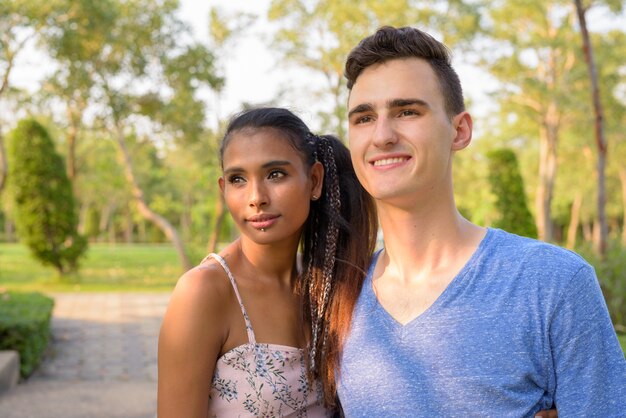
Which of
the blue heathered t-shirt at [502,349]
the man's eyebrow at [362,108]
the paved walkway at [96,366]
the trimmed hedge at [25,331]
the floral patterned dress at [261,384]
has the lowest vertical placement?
the paved walkway at [96,366]

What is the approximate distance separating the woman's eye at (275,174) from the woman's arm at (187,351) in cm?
41

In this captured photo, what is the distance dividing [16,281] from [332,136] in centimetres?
1762

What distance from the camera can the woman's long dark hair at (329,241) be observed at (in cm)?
208

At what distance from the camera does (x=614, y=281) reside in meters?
8.34

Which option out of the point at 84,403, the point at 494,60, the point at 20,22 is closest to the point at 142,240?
the point at 494,60

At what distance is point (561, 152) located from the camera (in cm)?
3400

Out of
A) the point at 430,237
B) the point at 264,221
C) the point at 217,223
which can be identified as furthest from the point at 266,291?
the point at 217,223

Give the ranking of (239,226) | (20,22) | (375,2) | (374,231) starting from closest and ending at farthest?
(239,226) → (374,231) → (20,22) → (375,2)

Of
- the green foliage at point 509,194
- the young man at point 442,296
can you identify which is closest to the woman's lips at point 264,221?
the young man at point 442,296

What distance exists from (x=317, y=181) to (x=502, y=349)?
996mm

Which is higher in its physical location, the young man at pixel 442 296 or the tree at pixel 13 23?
the tree at pixel 13 23

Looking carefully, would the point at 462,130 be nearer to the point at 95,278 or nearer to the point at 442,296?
the point at 442,296

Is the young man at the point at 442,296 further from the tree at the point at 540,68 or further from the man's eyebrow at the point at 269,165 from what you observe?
the tree at the point at 540,68

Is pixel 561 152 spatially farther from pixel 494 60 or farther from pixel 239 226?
pixel 239 226
